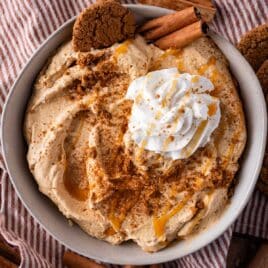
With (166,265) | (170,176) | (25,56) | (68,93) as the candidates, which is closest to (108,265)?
(166,265)

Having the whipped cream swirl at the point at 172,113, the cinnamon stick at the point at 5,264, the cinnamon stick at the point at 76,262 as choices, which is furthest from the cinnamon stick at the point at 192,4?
the cinnamon stick at the point at 5,264

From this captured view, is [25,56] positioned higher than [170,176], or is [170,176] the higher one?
[25,56]

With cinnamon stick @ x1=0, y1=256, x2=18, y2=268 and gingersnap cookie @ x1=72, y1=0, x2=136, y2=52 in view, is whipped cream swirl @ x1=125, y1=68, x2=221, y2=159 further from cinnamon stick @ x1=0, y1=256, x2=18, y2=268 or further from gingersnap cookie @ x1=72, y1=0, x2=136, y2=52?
cinnamon stick @ x1=0, y1=256, x2=18, y2=268

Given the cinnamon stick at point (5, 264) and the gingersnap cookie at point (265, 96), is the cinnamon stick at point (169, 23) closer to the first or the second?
the gingersnap cookie at point (265, 96)

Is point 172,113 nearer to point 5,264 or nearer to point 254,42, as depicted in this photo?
point 254,42

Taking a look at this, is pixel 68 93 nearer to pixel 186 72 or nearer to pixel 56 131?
pixel 56 131

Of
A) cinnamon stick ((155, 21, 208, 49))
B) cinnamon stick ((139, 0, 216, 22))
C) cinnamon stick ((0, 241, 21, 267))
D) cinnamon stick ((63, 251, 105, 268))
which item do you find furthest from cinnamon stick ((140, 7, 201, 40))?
cinnamon stick ((0, 241, 21, 267))

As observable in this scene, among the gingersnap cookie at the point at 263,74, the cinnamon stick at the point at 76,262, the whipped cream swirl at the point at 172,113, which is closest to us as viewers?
the whipped cream swirl at the point at 172,113
